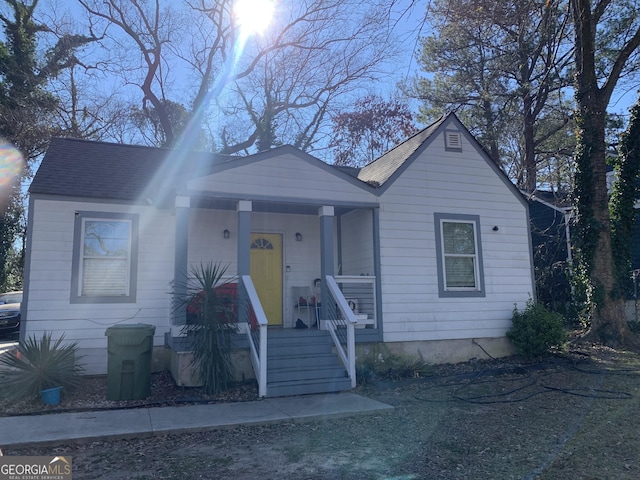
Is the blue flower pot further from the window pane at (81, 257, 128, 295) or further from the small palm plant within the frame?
the window pane at (81, 257, 128, 295)

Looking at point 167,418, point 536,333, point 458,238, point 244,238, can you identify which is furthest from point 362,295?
point 167,418

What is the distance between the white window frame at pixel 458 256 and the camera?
9.50 metres

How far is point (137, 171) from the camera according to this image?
9867 mm

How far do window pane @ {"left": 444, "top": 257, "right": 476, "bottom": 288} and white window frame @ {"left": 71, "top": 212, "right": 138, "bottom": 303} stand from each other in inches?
232

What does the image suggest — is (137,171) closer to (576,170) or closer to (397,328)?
(397,328)

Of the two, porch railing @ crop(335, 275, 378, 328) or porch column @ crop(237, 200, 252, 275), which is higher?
porch column @ crop(237, 200, 252, 275)

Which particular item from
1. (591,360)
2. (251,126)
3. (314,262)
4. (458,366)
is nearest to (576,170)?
(591,360)

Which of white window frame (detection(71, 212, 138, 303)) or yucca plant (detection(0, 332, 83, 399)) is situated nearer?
yucca plant (detection(0, 332, 83, 399))

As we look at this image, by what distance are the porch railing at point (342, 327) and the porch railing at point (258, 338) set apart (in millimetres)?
1343

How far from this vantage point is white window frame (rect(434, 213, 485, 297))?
9.50 m

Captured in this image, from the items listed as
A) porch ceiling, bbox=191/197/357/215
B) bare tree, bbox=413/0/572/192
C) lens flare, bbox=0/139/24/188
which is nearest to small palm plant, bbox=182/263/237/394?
porch ceiling, bbox=191/197/357/215

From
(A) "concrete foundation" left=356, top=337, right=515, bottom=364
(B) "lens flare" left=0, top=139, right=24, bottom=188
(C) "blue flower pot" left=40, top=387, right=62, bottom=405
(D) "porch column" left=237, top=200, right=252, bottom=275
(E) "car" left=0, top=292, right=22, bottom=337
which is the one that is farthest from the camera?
(B) "lens flare" left=0, top=139, right=24, bottom=188

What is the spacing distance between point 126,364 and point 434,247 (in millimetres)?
5860

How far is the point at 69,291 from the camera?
27.3 feet
